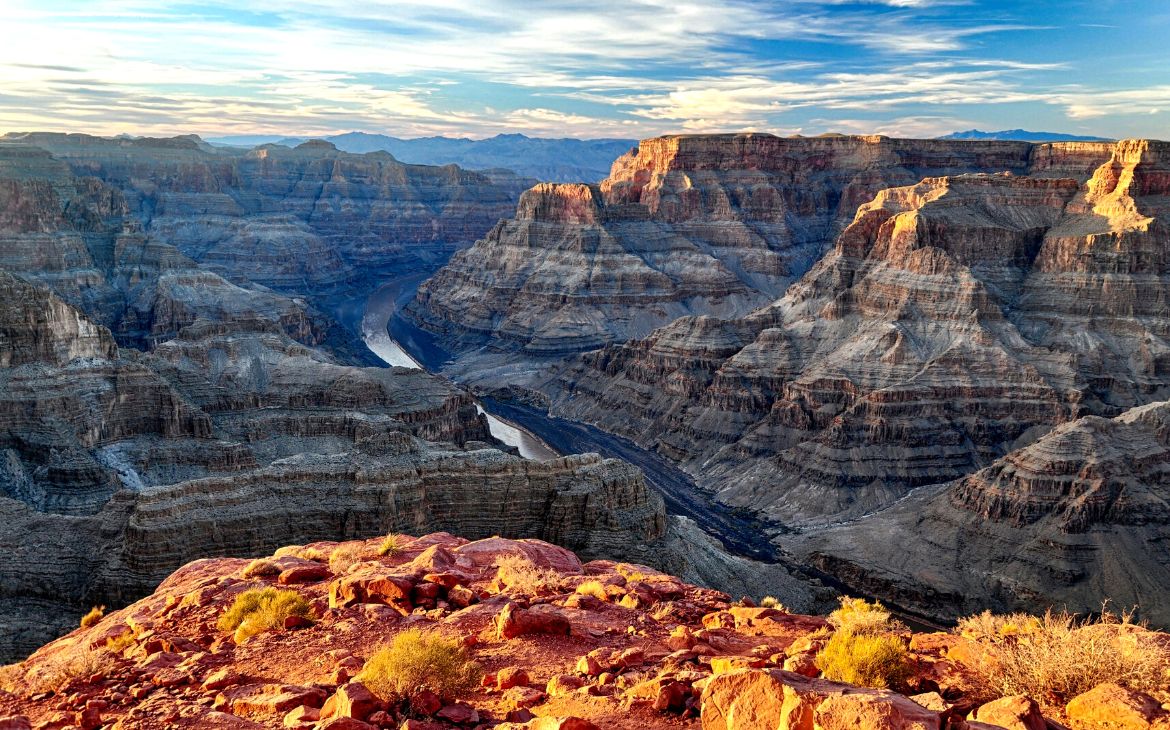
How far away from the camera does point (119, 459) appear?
71.9 metres

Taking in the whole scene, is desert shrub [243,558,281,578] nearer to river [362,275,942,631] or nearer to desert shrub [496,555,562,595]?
desert shrub [496,555,562,595]

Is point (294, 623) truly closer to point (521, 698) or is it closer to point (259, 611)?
point (259, 611)

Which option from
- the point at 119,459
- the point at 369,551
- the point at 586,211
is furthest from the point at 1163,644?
the point at 586,211

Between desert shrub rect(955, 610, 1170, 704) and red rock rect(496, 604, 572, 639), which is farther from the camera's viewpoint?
red rock rect(496, 604, 572, 639)

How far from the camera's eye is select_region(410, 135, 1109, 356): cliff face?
522ft

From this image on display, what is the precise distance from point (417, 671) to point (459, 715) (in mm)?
1054

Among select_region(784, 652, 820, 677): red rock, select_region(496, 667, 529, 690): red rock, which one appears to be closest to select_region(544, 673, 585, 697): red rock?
select_region(496, 667, 529, 690): red rock

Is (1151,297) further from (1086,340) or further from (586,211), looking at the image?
(586,211)

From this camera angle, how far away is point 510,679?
17609mm

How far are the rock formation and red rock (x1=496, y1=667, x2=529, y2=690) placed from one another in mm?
32

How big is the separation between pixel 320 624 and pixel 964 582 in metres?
57.5

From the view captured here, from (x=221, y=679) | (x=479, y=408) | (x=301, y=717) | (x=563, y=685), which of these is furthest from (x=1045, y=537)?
(x=479, y=408)

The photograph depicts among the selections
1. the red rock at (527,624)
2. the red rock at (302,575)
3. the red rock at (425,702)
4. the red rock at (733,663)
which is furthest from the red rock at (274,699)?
the red rock at (302,575)

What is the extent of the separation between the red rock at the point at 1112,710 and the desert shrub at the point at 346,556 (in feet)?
59.0
